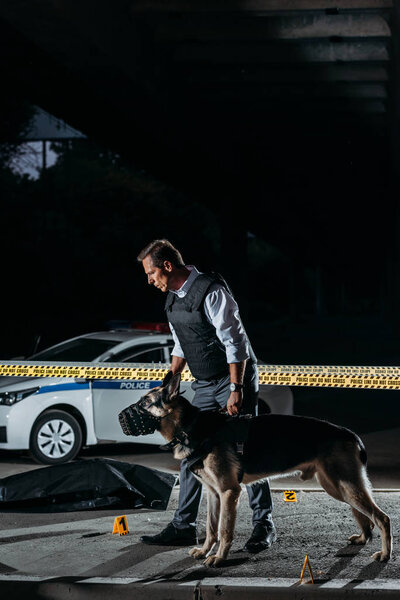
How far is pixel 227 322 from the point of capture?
6.27 meters

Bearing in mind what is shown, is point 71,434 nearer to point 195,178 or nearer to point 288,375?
point 288,375

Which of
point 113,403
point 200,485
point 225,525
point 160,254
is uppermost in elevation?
point 160,254

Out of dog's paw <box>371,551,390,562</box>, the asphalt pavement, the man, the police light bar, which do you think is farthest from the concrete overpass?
dog's paw <box>371,551,390,562</box>

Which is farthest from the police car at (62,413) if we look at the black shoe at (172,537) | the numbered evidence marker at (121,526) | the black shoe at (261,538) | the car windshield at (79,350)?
the black shoe at (261,538)

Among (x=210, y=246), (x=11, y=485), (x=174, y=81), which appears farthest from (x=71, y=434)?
(x=210, y=246)

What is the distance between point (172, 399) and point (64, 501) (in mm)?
2167

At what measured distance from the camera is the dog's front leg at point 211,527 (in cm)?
619

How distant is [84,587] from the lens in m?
5.48

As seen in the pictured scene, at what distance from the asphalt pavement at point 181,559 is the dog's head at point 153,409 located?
83 centimetres

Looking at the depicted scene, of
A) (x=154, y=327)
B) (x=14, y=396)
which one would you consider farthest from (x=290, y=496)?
(x=154, y=327)

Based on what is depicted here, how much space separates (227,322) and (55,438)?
4.87m

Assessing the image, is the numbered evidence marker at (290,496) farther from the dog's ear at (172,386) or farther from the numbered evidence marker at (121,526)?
the dog's ear at (172,386)

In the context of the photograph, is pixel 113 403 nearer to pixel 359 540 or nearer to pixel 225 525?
pixel 359 540

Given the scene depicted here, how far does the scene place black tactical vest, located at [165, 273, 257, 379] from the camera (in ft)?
20.8
